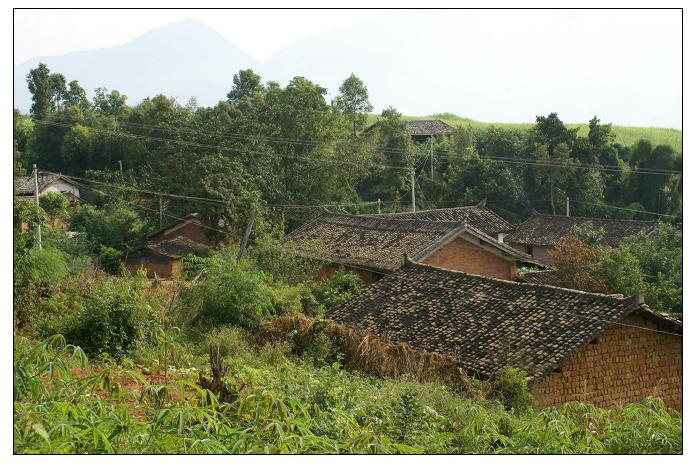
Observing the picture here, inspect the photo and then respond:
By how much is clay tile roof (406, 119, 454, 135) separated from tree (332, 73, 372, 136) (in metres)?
5.01

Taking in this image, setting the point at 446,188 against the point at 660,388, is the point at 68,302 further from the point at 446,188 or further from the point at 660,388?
the point at 446,188

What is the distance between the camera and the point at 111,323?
13227mm

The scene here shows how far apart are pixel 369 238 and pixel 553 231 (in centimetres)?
1464

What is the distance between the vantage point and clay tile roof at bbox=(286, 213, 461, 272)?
22.1m

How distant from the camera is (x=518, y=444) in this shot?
770 cm

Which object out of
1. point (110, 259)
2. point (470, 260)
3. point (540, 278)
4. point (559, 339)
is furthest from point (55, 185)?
point (559, 339)

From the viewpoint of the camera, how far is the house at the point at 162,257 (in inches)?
1134

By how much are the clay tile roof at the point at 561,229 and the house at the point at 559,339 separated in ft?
66.8

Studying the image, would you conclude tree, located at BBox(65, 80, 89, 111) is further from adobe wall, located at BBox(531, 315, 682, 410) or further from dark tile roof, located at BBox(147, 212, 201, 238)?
adobe wall, located at BBox(531, 315, 682, 410)

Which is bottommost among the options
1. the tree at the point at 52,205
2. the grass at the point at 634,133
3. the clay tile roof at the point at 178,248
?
the clay tile roof at the point at 178,248

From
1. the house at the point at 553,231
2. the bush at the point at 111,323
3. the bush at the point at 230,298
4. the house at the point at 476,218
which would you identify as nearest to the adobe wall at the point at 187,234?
the house at the point at 476,218

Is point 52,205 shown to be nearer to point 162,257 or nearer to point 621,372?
point 162,257

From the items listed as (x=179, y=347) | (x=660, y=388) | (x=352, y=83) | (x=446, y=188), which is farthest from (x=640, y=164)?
(x=179, y=347)

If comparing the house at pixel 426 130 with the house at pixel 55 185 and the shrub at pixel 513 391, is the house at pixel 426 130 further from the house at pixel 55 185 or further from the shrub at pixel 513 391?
the shrub at pixel 513 391
